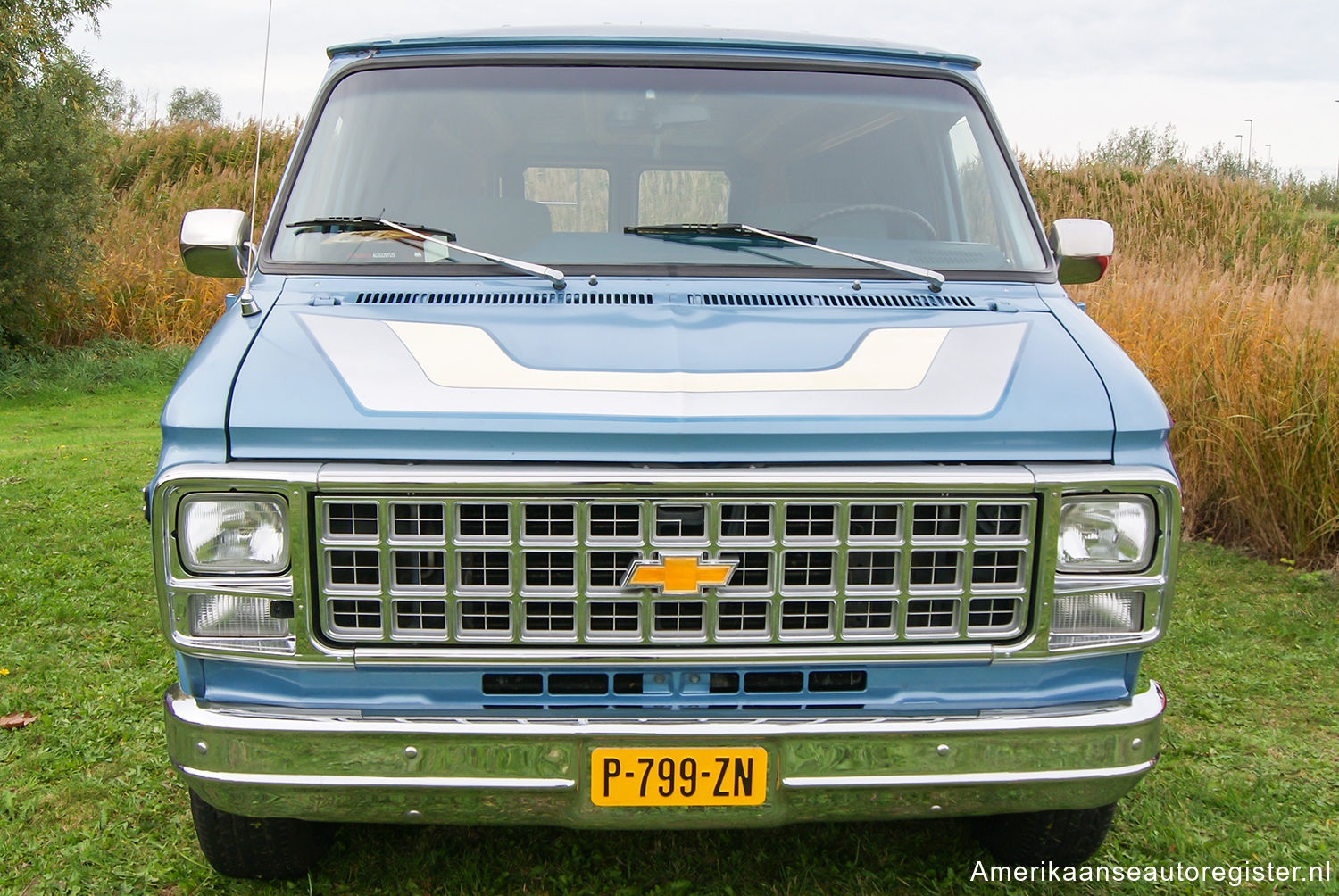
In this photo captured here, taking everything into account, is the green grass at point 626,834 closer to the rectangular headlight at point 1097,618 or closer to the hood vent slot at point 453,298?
the rectangular headlight at point 1097,618

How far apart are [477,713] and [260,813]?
1.66 ft

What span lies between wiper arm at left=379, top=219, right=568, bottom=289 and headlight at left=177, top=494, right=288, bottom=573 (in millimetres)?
1005

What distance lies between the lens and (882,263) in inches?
122

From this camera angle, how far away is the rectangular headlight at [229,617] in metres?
2.32

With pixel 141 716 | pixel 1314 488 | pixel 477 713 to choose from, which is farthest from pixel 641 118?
pixel 1314 488

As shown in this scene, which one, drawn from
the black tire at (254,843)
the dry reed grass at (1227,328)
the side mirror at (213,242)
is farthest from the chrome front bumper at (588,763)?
the dry reed grass at (1227,328)

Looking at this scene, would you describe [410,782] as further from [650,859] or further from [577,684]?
[650,859]

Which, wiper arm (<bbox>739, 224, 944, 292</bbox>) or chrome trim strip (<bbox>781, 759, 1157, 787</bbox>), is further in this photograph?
wiper arm (<bbox>739, 224, 944, 292</bbox>)

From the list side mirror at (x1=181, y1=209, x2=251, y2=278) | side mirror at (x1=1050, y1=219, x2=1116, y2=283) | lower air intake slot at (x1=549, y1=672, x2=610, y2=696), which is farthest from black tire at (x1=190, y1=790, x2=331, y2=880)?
side mirror at (x1=1050, y1=219, x2=1116, y2=283)

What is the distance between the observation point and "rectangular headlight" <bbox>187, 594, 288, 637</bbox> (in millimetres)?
2320

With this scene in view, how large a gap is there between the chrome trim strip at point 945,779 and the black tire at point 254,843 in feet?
4.36

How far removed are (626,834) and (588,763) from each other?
3.32ft

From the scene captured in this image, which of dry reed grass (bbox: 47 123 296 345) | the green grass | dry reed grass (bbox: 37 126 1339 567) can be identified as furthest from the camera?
dry reed grass (bbox: 47 123 296 345)

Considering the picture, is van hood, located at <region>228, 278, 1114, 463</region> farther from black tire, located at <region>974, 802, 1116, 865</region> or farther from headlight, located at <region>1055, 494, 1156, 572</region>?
black tire, located at <region>974, 802, 1116, 865</region>
